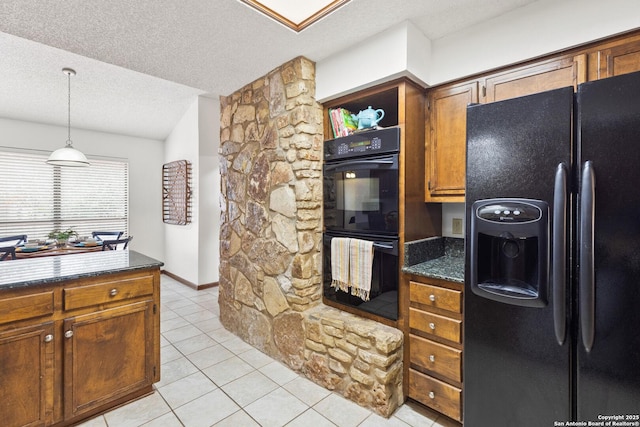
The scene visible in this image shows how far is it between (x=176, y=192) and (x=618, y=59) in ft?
17.4

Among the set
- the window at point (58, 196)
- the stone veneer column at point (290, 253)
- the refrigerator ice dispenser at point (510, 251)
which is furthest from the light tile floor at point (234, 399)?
the window at point (58, 196)

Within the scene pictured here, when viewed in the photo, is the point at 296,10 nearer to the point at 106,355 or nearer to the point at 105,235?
the point at 106,355

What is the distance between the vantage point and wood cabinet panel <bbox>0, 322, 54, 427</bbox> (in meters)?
1.57

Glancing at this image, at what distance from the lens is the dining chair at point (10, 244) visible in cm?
321

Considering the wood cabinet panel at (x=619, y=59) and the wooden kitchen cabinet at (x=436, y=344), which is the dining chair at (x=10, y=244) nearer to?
the wooden kitchen cabinet at (x=436, y=344)

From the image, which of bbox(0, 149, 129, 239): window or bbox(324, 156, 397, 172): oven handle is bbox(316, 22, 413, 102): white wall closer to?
bbox(324, 156, 397, 172): oven handle

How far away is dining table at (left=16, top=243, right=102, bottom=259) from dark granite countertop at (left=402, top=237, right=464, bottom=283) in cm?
390

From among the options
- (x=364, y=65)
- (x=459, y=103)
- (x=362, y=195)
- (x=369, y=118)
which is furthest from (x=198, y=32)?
(x=459, y=103)

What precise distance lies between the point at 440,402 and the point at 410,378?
21 cm

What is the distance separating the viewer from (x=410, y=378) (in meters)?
1.95

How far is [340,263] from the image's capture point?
229cm

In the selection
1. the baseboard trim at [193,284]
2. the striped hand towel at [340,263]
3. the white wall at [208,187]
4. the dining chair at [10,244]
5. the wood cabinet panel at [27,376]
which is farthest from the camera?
the baseboard trim at [193,284]

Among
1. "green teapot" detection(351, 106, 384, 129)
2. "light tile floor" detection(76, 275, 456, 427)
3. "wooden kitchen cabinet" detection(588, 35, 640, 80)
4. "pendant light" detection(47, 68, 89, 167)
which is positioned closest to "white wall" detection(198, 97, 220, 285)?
"pendant light" detection(47, 68, 89, 167)

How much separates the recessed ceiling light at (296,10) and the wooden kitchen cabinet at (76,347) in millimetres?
1847
